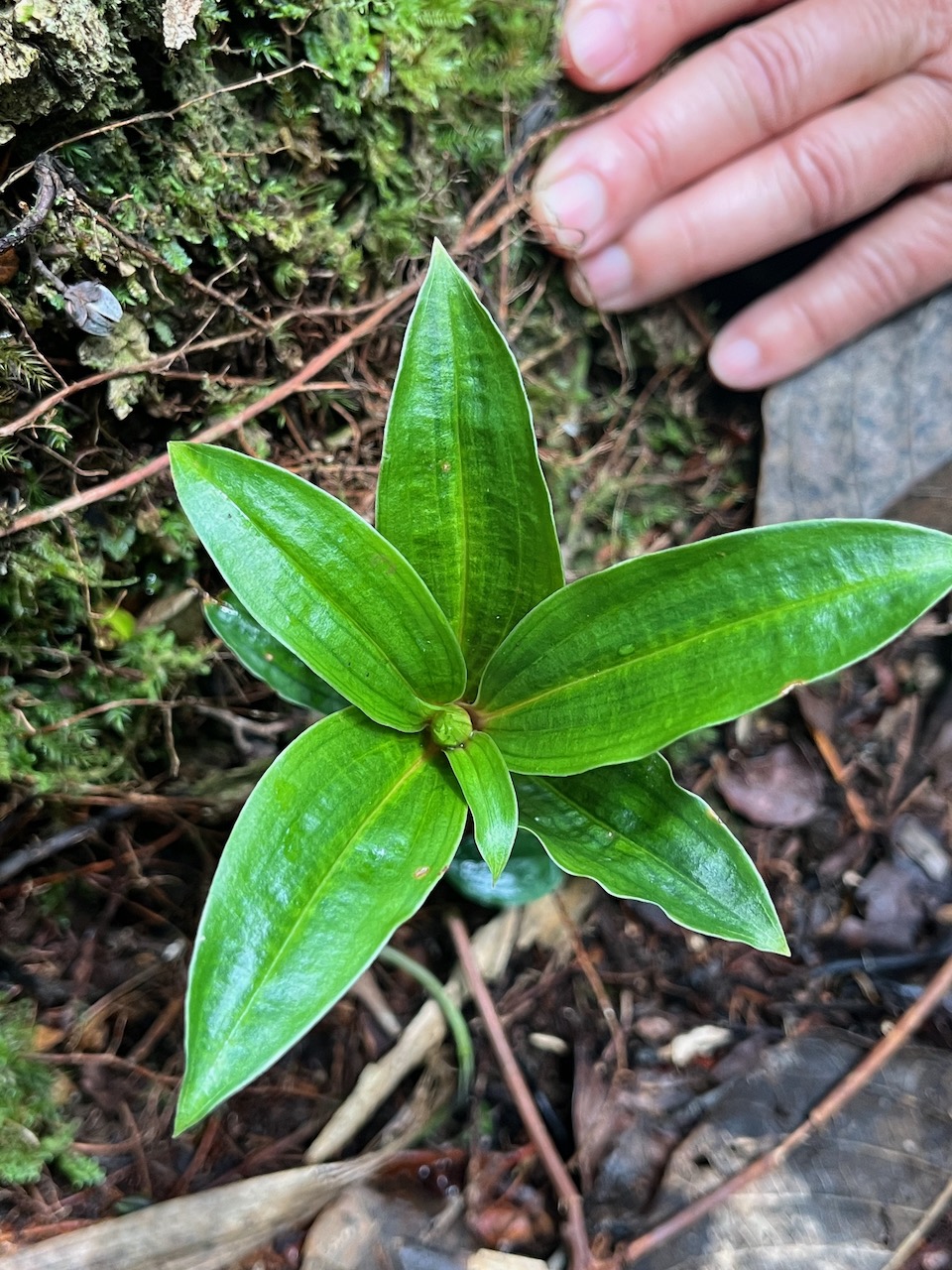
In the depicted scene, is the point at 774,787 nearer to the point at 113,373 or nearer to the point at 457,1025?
the point at 457,1025

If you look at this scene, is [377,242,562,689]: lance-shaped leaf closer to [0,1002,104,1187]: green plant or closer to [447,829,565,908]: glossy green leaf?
[447,829,565,908]: glossy green leaf

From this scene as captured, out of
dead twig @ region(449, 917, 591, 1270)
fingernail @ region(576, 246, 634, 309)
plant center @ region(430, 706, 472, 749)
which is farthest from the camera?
fingernail @ region(576, 246, 634, 309)

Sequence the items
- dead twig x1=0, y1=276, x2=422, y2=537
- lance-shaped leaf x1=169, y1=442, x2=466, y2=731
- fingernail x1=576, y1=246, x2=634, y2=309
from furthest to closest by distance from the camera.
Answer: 1. fingernail x1=576, y1=246, x2=634, y2=309
2. dead twig x1=0, y1=276, x2=422, y2=537
3. lance-shaped leaf x1=169, y1=442, x2=466, y2=731

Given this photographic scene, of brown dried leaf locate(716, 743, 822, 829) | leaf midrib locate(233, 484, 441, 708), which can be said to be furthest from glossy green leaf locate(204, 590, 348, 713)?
brown dried leaf locate(716, 743, 822, 829)

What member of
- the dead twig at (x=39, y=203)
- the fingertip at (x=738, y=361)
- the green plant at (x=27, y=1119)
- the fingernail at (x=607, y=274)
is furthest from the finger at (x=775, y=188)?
the green plant at (x=27, y=1119)

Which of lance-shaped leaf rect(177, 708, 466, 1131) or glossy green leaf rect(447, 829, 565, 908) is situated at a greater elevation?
lance-shaped leaf rect(177, 708, 466, 1131)

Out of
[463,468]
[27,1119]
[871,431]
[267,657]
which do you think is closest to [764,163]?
[871,431]

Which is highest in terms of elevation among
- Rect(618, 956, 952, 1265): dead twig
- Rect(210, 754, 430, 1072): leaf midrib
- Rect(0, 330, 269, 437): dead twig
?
Rect(0, 330, 269, 437): dead twig

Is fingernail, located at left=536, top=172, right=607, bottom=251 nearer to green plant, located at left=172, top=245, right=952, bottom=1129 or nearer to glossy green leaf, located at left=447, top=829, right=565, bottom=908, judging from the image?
green plant, located at left=172, top=245, right=952, bottom=1129

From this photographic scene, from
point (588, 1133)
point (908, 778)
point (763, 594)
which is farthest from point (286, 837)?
point (908, 778)

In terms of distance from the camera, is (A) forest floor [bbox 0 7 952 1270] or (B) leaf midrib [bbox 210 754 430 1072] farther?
(A) forest floor [bbox 0 7 952 1270]
